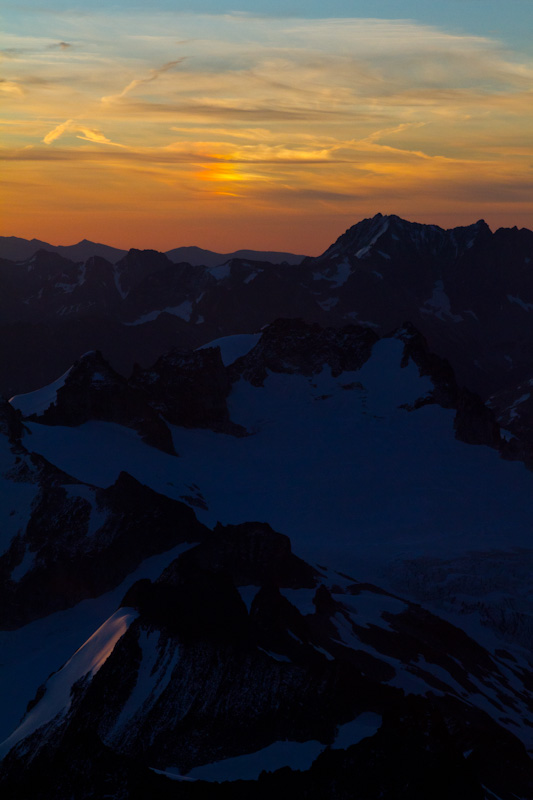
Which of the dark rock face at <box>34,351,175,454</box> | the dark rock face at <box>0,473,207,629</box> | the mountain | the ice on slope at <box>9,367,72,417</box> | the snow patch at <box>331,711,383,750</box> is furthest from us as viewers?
the ice on slope at <box>9,367,72,417</box>

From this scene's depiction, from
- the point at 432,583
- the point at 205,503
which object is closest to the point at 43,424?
A: the point at 205,503

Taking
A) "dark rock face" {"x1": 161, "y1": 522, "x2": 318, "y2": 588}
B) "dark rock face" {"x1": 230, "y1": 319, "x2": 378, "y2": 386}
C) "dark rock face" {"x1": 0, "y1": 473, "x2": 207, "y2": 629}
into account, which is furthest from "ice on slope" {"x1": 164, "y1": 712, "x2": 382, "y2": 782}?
"dark rock face" {"x1": 230, "y1": 319, "x2": 378, "y2": 386}

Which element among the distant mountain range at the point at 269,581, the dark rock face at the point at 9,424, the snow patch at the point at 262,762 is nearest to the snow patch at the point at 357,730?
the distant mountain range at the point at 269,581

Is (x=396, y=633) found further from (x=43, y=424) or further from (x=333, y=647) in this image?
(x=43, y=424)

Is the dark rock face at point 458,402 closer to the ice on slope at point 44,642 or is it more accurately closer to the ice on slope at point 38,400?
the ice on slope at point 38,400

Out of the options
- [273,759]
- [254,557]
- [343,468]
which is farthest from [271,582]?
[343,468]

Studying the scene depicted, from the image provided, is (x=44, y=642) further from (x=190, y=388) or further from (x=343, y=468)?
(x=190, y=388)

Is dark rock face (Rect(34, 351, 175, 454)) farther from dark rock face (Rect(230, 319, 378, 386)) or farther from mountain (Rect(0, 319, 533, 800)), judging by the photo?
dark rock face (Rect(230, 319, 378, 386))
